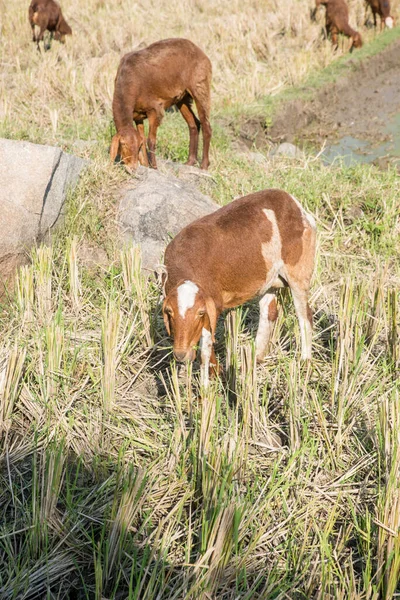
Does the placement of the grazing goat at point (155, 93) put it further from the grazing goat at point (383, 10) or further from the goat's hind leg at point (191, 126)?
the grazing goat at point (383, 10)

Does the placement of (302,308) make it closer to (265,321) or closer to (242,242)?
(265,321)

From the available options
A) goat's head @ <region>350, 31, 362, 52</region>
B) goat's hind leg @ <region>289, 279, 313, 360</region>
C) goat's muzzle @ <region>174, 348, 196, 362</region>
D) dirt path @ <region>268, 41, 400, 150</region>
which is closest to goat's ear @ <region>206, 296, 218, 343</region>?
goat's muzzle @ <region>174, 348, 196, 362</region>

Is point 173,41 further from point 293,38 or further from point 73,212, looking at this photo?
point 293,38

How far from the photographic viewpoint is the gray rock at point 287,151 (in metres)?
8.92

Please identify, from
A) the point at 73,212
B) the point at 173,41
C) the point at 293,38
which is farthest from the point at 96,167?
the point at 293,38

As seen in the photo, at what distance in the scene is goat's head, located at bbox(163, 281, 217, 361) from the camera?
150 inches

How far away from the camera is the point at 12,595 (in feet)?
9.50

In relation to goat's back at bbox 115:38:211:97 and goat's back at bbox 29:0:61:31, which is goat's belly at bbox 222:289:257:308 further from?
goat's back at bbox 29:0:61:31

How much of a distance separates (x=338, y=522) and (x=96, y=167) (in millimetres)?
4246

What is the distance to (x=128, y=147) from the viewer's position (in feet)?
22.5

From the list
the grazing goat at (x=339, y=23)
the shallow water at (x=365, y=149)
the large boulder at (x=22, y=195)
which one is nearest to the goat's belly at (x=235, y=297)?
the large boulder at (x=22, y=195)

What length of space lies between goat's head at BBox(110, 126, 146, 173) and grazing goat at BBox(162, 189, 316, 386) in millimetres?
2236

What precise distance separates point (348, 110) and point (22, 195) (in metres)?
7.68

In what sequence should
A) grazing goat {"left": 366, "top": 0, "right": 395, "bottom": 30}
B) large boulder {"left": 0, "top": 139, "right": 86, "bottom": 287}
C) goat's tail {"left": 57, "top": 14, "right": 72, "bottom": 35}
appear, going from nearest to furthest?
large boulder {"left": 0, "top": 139, "right": 86, "bottom": 287} → goat's tail {"left": 57, "top": 14, "right": 72, "bottom": 35} → grazing goat {"left": 366, "top": 0, "right": 395, "bottom": 30}
